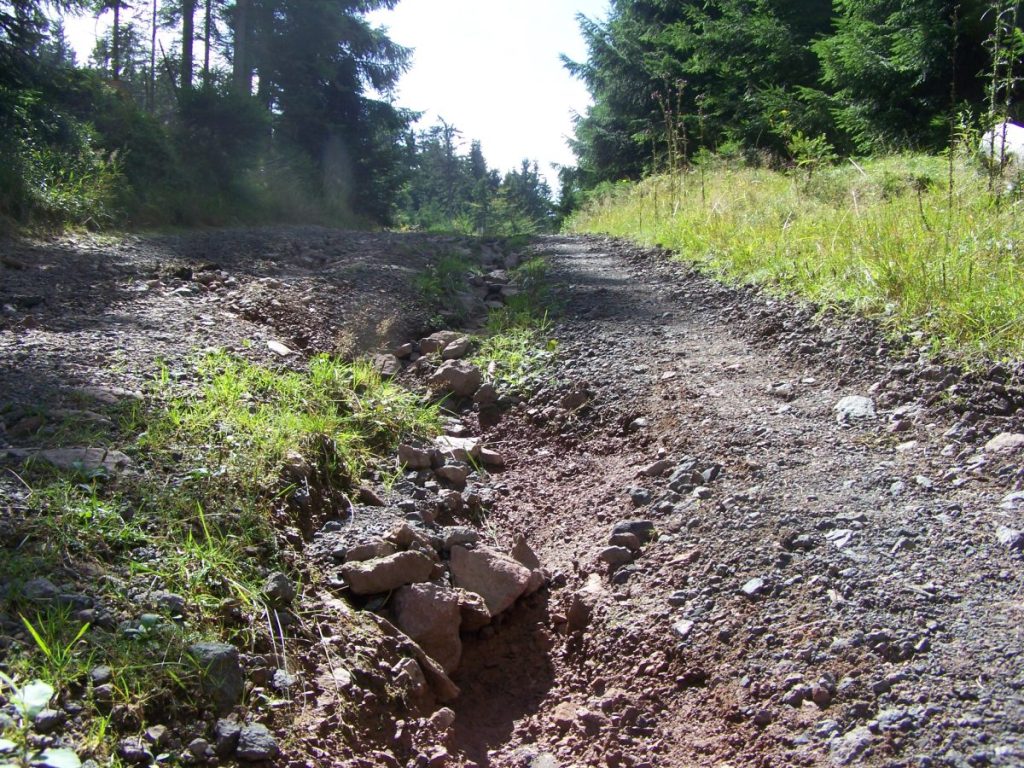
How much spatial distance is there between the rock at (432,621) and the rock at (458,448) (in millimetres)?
1100

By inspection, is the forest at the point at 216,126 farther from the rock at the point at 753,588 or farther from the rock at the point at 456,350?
the rock at the point at 753,588

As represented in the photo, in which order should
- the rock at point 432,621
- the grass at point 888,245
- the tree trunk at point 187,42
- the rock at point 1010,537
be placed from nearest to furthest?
the rock at point 1010,537 → the rock at point 432,621 → the grass at point 888,245 → the tree trunk at point 187,42

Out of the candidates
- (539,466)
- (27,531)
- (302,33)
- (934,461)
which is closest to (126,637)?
(27,531)

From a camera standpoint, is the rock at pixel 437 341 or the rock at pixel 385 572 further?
the rock at pixel 437 341

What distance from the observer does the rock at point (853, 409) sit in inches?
117

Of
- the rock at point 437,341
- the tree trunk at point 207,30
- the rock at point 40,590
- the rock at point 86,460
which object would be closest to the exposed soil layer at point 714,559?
the rock at point 86,460

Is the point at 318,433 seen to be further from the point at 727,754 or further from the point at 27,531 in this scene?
the point at 727,754

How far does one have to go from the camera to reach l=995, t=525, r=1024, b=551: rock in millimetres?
2025

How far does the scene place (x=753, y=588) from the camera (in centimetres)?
217

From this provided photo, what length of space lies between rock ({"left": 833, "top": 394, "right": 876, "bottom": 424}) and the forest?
676 cm

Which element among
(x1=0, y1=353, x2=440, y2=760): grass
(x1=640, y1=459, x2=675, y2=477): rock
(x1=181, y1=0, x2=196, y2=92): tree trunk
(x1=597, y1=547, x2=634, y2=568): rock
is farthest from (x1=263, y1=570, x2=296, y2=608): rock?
(x1=181, y1=0, x2=196, y2=92): tree trunk

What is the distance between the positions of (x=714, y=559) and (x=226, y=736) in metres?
1.44

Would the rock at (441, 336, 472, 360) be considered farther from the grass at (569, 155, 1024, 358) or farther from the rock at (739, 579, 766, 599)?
the rock at (739, 579, 766, 599)

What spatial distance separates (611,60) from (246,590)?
19513 mm
